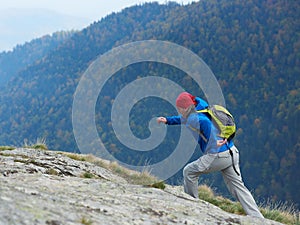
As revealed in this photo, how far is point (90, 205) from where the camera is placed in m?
4.45

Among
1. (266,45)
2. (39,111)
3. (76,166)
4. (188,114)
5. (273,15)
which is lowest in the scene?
(39,111)

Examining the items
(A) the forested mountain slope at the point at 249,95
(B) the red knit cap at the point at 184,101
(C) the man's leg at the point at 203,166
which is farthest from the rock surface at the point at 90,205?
(A) the forested mountain slope at the point at 249,95

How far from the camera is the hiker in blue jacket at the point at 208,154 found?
706 centimetres

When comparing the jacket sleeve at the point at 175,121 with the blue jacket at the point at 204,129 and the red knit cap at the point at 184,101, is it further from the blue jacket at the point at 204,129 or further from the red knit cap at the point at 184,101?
the red knit cap at the point at 184,101

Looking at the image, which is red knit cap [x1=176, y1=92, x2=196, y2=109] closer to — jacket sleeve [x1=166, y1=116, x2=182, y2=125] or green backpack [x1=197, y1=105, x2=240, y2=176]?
green backpack [x1=197, y1=105, x2=240, y2=176]

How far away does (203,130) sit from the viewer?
23.1ft

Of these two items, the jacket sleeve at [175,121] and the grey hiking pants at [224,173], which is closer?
the grey hiking pants at [224,173]

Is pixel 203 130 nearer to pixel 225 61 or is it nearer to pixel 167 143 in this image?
pixel 167 143

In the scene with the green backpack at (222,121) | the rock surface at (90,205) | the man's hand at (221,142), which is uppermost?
the green backpack at (222,121)

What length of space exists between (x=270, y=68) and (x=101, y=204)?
17297cm

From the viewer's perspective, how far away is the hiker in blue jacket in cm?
706

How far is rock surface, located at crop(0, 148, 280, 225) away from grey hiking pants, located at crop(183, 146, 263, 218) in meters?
1.33

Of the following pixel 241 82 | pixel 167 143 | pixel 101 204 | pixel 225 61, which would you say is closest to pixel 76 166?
pixel 101 204

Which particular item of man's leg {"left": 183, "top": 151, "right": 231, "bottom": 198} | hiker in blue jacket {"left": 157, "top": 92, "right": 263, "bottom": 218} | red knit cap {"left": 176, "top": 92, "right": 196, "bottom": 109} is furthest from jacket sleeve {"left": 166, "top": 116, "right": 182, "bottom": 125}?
man's leg {"left": 183, "top": 151, "right": 231, "bottom": 198}
